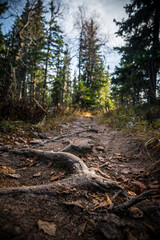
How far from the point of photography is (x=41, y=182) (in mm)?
1289

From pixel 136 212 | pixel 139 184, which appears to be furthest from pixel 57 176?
pixel 139 184

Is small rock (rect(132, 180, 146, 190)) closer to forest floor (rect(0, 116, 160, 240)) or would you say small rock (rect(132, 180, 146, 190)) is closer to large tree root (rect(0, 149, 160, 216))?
forest floor (rect(0, 116, 160, 240))

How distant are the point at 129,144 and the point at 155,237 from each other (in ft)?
6.48

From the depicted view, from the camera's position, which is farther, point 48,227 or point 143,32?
point 143,32

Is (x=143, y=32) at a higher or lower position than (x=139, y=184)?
higher

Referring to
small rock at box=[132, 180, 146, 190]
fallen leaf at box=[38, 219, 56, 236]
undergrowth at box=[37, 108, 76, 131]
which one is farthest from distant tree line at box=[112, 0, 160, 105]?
fallen leaf at box=[38, 219, 56, 236]

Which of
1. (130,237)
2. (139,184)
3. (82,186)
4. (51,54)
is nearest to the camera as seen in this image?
(130,237)

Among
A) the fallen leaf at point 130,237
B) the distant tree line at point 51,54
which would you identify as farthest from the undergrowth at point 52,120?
the fallen leaf at point 130,237

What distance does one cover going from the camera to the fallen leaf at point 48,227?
676 millimetres

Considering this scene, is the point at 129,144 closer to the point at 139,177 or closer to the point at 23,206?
the point at 139,177

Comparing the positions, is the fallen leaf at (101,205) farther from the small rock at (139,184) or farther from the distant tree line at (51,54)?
the distant tree line at (51,54)

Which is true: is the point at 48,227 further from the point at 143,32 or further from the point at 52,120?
the point at 143,32

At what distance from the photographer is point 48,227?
2.31ft

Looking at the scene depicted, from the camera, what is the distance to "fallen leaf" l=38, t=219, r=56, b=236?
676 millimetres
